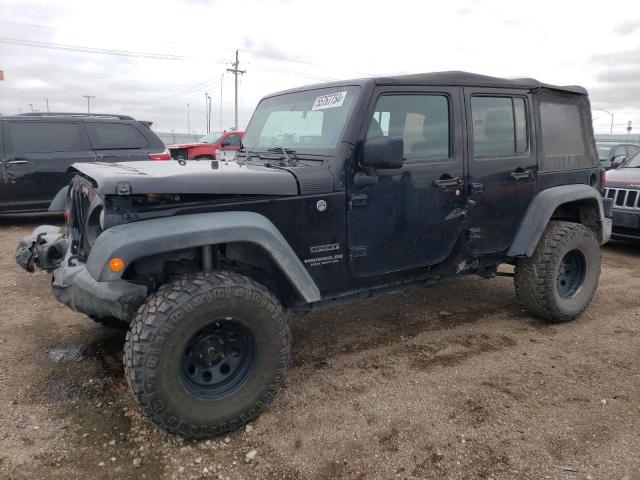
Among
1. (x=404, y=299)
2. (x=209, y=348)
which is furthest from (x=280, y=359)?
(x=404, y=299)

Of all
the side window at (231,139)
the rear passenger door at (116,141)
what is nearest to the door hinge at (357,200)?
the rear passenger door at (116,141)

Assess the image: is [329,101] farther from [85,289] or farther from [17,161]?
[17,161]

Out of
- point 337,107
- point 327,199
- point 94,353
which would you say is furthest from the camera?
point 94,353

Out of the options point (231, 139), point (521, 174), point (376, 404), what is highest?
point (231, 139)

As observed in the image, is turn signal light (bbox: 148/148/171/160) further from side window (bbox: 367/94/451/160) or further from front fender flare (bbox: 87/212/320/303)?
front fender flare (bbox: 87/212/320/303)

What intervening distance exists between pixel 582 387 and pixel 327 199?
6.75 ft

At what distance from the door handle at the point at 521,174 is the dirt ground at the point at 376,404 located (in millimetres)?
1284

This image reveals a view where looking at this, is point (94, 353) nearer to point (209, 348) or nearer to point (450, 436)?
point (209, 348)

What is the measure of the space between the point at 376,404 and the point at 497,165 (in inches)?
77.8

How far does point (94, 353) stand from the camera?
11.5 ft

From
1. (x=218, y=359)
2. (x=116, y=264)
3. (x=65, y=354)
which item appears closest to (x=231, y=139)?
(x=65, y=354)

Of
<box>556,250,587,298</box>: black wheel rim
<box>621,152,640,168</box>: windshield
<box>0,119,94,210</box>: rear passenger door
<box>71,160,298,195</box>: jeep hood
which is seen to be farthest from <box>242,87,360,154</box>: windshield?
<box>621,152,640,168</box>: windshield

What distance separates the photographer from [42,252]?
311cm

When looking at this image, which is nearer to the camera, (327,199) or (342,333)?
(327,199)
